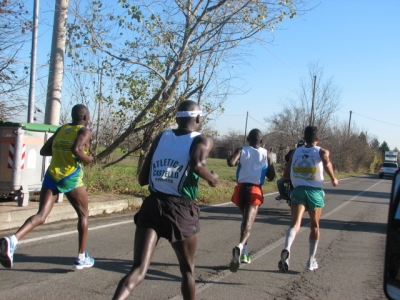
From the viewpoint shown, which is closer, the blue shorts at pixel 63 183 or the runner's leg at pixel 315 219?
the blue shorts at pixel 63 183

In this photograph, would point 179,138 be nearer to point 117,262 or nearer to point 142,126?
point 117,262

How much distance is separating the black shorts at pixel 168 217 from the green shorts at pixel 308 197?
2773 mm

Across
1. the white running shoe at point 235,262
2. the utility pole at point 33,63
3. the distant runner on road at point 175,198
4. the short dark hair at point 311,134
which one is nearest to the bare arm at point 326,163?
the short dark hair at point 311,134

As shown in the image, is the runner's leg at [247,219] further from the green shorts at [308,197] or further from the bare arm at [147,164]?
the bare arm at [147,164]

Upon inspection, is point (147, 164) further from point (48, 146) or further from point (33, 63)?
point (33, 63)

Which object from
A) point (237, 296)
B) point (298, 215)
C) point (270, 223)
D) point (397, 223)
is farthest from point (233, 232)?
point (397, 223)

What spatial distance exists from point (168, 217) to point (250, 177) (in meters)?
2.90

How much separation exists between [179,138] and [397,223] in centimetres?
174

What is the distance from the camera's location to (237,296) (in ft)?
16.3

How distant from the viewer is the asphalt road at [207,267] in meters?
4.98

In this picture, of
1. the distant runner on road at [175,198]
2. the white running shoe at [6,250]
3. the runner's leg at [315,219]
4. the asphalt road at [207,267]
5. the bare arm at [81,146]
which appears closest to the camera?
the distant runner on road at [175,198]

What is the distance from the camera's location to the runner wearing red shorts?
6.19 m

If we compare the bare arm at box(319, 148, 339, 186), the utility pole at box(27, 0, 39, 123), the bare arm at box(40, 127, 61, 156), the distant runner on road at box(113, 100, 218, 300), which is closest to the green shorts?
the bare arm at box(319, 148, 339, 186)

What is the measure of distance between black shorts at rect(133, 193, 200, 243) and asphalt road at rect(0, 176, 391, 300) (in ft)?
4.86
